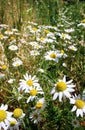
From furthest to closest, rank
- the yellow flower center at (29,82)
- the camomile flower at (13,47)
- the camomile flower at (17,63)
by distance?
the camomile flower at (13,47), the camomile flower at (17,63), the yellow flower center at (29,82)

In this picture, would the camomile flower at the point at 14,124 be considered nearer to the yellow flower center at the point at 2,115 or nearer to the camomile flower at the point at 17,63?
the yellow flower center at the point at 2,115

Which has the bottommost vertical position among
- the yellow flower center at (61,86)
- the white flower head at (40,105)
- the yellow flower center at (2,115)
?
the yellow flower center at (2,115)

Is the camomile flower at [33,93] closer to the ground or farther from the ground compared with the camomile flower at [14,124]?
farther from the ground

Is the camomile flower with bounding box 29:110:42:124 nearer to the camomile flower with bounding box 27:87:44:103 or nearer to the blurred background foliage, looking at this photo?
the camomile flower with bounding box 27:87:44:103

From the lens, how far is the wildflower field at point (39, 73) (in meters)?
2.27

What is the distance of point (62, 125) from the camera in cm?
239

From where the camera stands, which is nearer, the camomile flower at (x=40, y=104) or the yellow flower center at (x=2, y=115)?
the yellow flower center at (x=2, y=115)

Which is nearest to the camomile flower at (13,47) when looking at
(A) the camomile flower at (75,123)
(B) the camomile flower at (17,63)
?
(B) the camomile flower at (17,63)

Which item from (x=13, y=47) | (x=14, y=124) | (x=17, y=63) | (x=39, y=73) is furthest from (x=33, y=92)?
(x=13, y=47)

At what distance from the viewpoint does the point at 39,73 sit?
3.14 meters

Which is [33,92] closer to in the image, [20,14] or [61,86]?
[61,86]

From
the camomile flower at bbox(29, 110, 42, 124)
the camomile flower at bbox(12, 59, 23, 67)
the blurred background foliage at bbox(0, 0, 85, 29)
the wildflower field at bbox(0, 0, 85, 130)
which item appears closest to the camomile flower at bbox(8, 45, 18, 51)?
the wildflower field at bbox(0, 0, 85, 130)

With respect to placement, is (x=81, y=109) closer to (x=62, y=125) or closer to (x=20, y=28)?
(x=62, y=125)

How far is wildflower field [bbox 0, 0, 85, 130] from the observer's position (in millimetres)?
2266
